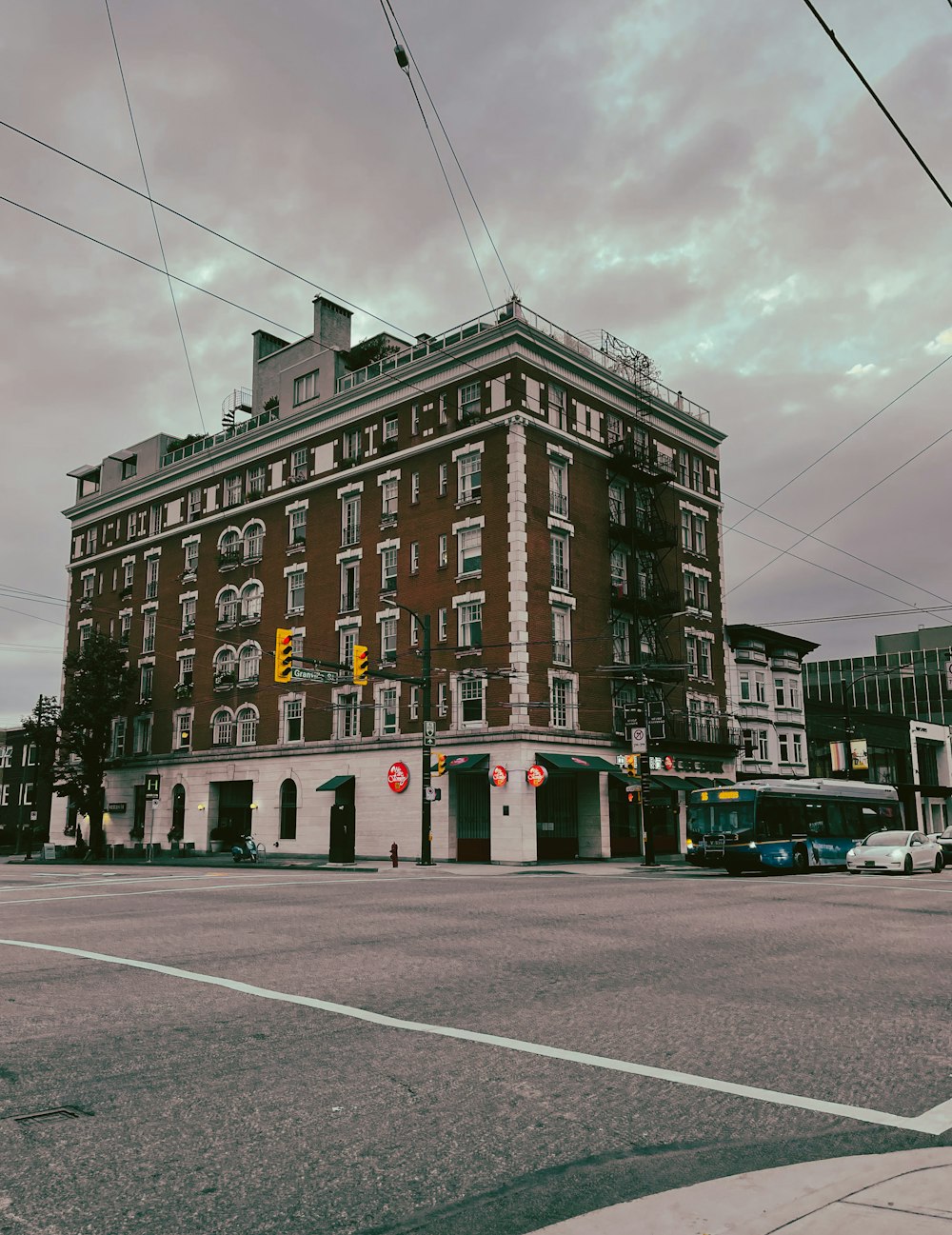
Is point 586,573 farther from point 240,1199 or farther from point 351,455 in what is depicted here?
point 240,1199

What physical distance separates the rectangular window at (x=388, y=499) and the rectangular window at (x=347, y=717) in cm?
878

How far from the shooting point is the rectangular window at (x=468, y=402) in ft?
148

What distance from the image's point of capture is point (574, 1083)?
6004 millimetres

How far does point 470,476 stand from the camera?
44.9 m

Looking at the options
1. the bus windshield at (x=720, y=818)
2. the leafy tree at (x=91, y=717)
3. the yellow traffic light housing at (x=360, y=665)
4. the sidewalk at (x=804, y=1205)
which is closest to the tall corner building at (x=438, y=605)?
the leafy tree at (x=91, y=717)

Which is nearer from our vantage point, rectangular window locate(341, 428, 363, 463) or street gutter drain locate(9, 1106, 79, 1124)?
street gutter drain locate(9, 1106, 79, 1124)

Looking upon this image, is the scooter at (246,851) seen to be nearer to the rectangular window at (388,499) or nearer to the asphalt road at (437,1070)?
the rectangular window at (388,499)

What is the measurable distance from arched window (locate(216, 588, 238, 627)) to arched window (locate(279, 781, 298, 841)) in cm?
1000

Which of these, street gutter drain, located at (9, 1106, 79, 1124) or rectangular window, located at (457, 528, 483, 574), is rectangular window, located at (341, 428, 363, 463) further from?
street gutter drain, located at (9, 1106, 79, 1124)

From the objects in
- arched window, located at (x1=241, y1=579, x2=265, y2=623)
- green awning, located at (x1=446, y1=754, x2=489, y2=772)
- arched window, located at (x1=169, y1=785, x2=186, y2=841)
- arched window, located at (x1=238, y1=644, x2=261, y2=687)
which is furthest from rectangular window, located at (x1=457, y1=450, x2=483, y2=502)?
arched window, located at (x1=169, y1=785, x2=186, y2=841)

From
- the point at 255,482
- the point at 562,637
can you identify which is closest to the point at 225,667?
the point at 255,482

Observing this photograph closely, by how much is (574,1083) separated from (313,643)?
45.2 metres

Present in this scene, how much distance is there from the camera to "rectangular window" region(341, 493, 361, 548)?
49.8 metres

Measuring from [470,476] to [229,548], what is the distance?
18264 millimetres
